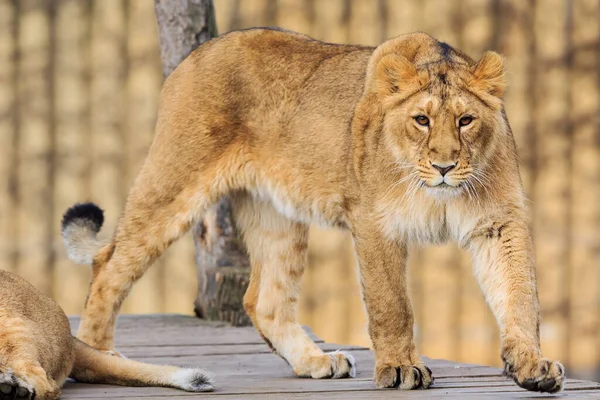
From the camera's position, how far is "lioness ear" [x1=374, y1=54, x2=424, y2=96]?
3879 millimetres

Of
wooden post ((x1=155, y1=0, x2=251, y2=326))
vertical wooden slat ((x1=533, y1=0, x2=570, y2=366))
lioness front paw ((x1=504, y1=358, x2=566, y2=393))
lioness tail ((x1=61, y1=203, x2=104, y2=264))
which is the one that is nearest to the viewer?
lioness front paw ((x1=504, y1=358, x2=566, y2=393))

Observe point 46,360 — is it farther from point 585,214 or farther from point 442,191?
point 585,214

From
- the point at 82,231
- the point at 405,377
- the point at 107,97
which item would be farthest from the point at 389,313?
the point at 107,97

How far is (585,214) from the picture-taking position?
6.30m

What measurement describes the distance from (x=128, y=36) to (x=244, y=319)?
1.35m

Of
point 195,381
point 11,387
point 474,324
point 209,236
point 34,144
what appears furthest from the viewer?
point 474,324

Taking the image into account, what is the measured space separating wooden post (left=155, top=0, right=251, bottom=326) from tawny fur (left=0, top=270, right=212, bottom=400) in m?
1.48

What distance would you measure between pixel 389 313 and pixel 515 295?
361mm

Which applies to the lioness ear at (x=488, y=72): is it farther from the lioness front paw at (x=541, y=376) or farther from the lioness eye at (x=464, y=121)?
the lioness front paw at (x=541, y=376)

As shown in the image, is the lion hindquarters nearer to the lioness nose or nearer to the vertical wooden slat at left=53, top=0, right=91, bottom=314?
the lioness nose

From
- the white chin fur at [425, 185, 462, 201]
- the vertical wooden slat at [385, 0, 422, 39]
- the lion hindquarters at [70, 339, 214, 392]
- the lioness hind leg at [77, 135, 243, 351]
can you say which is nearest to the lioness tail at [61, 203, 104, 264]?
the lioness hind leg at [77, 135, 243, 351]

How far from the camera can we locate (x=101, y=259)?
15.0ft

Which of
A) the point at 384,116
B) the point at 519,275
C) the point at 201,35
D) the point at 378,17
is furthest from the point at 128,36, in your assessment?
the point at 519,275

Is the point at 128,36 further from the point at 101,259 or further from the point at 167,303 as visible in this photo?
the point at 101,259
